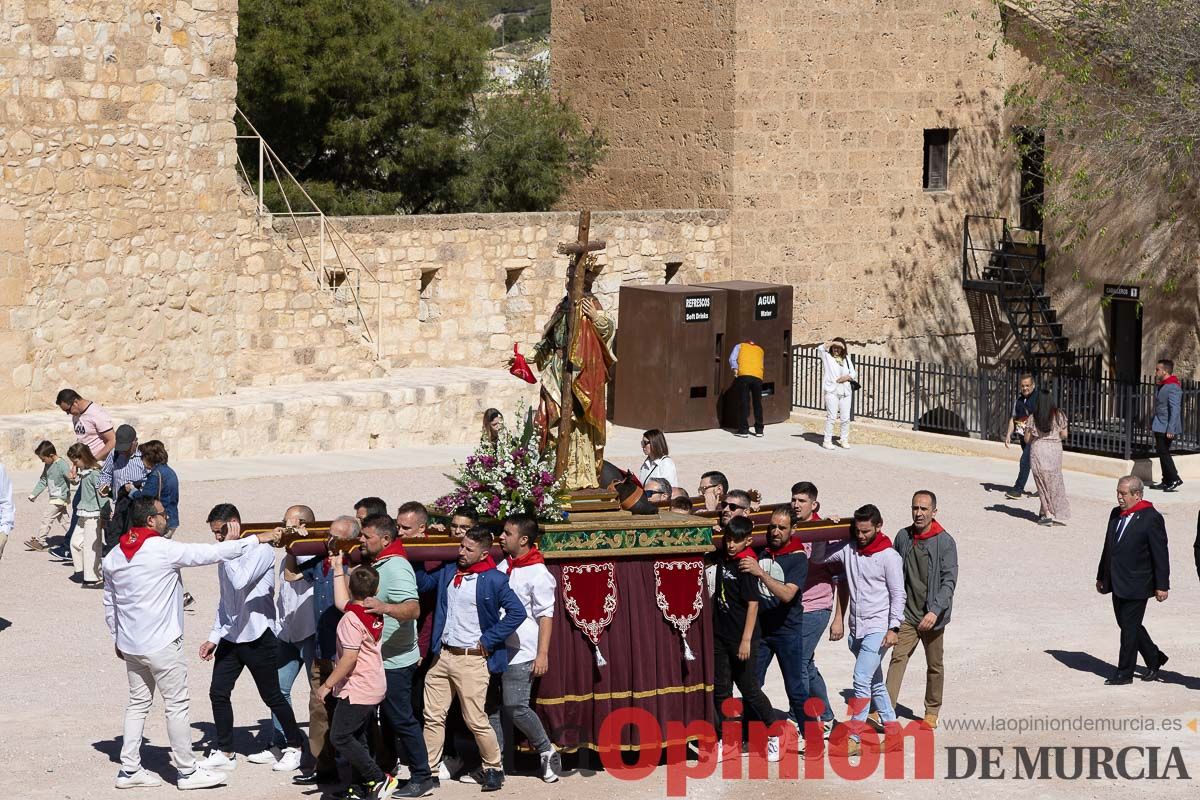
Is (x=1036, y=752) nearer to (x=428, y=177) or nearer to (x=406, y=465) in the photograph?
(x=406, y=465)

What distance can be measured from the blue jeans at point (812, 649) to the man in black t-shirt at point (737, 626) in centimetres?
26

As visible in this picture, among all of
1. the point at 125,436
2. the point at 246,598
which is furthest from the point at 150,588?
the point at 125,436

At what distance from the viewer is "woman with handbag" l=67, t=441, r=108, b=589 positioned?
13.1 metres

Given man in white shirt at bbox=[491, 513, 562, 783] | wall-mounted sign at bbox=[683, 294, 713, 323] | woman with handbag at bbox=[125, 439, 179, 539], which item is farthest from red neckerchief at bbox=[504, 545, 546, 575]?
Result: wall-mounted sign at bbox=[683, 294, 713, 323]

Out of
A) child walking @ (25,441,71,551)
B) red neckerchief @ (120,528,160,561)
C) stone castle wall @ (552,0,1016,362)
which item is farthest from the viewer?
stone castle wall @ (552,0,1016,362)

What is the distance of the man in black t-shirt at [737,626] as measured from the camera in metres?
9.44

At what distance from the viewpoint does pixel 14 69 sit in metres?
16.8

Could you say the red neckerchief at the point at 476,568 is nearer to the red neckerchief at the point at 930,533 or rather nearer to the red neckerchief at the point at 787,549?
the red neckerchief at the point at 787,549

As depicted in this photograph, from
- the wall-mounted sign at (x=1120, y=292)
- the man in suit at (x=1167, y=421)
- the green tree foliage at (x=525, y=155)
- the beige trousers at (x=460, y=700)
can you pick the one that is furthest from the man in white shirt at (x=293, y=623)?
the wall-mounted sign at (x=1120, y=292)

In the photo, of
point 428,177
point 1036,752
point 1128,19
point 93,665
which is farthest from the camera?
point 428,177

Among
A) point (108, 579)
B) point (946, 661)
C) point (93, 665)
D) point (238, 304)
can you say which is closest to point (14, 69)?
point (238, 304)

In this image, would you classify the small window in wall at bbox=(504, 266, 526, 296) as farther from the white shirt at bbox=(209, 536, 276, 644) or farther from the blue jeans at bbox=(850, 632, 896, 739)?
the white shirt at bbox=(209, 536, 276, 644)

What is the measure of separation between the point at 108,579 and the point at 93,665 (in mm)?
2639

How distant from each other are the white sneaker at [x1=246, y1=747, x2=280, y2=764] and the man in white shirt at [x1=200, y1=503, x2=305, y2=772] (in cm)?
8
